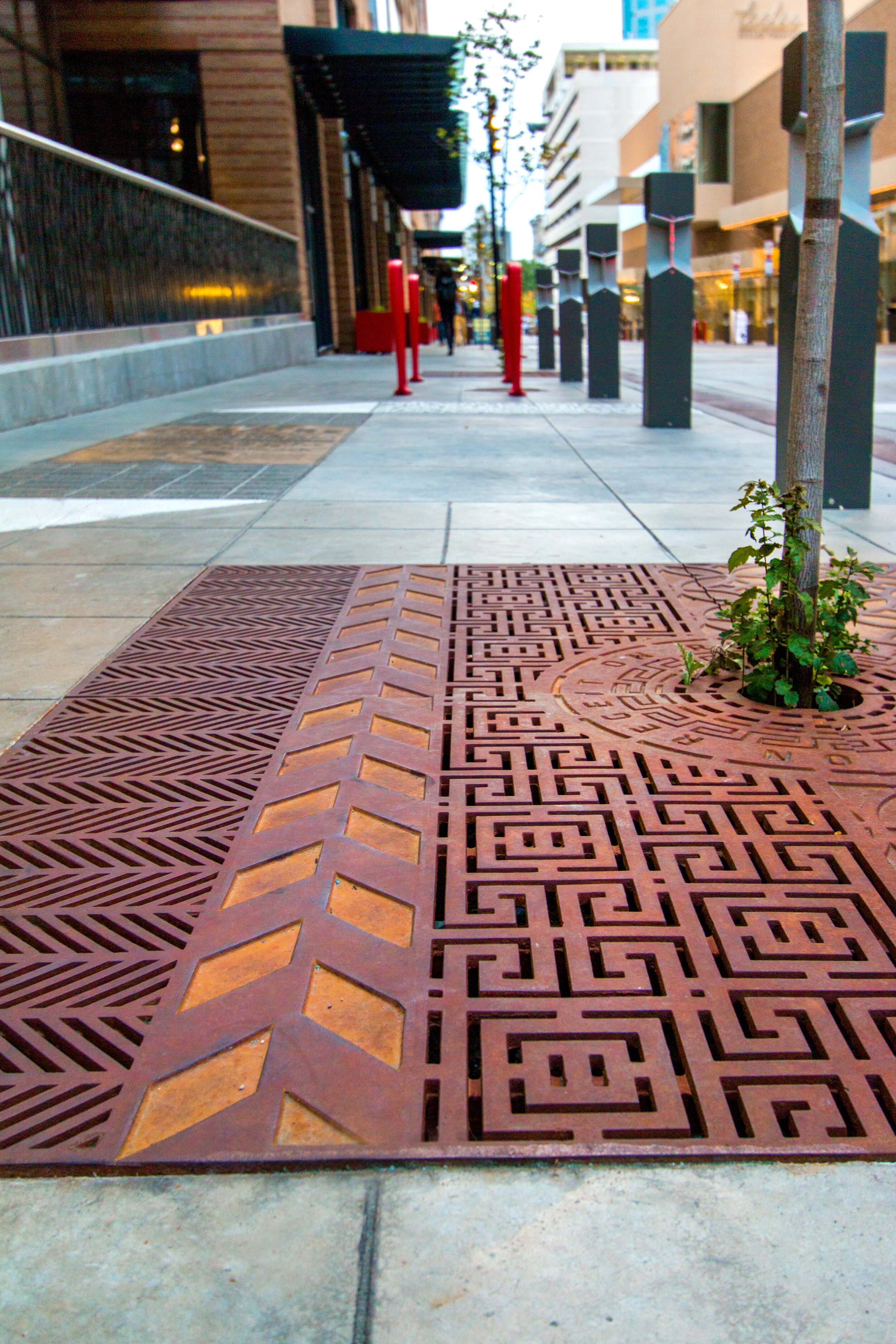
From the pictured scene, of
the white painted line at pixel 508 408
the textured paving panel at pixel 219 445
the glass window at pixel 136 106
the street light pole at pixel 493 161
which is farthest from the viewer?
the street light pole at pixel 493 161

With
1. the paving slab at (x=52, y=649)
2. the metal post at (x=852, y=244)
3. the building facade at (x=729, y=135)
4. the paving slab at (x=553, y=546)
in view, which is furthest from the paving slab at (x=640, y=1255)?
the building facade at (x=729, y=135)

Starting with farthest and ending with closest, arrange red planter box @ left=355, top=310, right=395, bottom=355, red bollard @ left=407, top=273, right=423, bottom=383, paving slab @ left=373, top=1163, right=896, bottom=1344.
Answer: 1. red planter box @ left=355, top=310, right=395, bottom=355
2. red bollard @ left=407, top=273, right=423, bottom=383
3. paving slab @ left=373, top=1163, right=896, bottom=1344

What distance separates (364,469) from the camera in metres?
9.12

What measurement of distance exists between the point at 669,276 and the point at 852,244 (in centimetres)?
492

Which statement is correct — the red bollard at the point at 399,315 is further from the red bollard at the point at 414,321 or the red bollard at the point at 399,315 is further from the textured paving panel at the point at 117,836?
the textured paving panel at the point at 117,836

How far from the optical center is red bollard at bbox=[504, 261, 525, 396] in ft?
53.2

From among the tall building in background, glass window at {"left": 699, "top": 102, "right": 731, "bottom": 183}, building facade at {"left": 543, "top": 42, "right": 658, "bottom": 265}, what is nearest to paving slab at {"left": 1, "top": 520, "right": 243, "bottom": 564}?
glass window at {"left": 699, "top": 102, "right": 731, "bottom": 183}

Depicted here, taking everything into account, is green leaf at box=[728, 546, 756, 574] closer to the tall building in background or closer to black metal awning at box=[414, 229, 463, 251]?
black metal awning at box=[414, 229, 463, 251]

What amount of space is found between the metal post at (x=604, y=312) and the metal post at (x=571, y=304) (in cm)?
259

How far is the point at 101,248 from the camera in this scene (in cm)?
1394

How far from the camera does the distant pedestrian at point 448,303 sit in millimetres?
31656

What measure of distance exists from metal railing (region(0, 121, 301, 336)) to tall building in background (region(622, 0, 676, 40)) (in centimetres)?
20153

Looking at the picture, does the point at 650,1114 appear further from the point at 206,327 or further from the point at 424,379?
the point at 424,379

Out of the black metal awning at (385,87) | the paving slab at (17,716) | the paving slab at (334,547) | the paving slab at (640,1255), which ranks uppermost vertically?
the black metal awning at (385,87)
